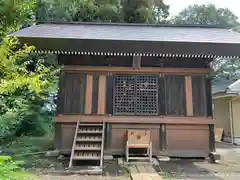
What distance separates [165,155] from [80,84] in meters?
2.77

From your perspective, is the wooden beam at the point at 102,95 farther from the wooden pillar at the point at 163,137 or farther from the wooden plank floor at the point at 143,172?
the wooden plank floor at the point at 143,172

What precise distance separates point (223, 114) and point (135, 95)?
5.69m

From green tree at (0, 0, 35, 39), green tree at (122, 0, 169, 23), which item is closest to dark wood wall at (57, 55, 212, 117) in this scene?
green tree at (0, 0, 35, 39)

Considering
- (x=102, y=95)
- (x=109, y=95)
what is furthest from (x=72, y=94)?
(x=109, y=95)

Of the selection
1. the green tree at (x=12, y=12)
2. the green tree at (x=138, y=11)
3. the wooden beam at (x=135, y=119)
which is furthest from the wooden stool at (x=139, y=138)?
the green tree at (x=138, y=11)

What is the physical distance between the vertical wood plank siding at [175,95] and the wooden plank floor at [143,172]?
161 cm

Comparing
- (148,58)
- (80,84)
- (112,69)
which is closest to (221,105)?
(148,58)

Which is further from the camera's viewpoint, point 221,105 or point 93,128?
point 221,105

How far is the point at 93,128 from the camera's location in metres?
5.30

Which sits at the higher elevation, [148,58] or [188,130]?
[148,58]

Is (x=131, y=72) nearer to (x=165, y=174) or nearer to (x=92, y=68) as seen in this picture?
(x=92, y=68)

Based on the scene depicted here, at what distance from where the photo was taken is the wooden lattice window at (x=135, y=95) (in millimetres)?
5383

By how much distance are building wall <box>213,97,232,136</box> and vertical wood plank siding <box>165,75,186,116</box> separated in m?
4.31

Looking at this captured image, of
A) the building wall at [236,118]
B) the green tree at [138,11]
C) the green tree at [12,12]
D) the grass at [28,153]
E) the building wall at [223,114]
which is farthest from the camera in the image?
the green tree at [138,11]
